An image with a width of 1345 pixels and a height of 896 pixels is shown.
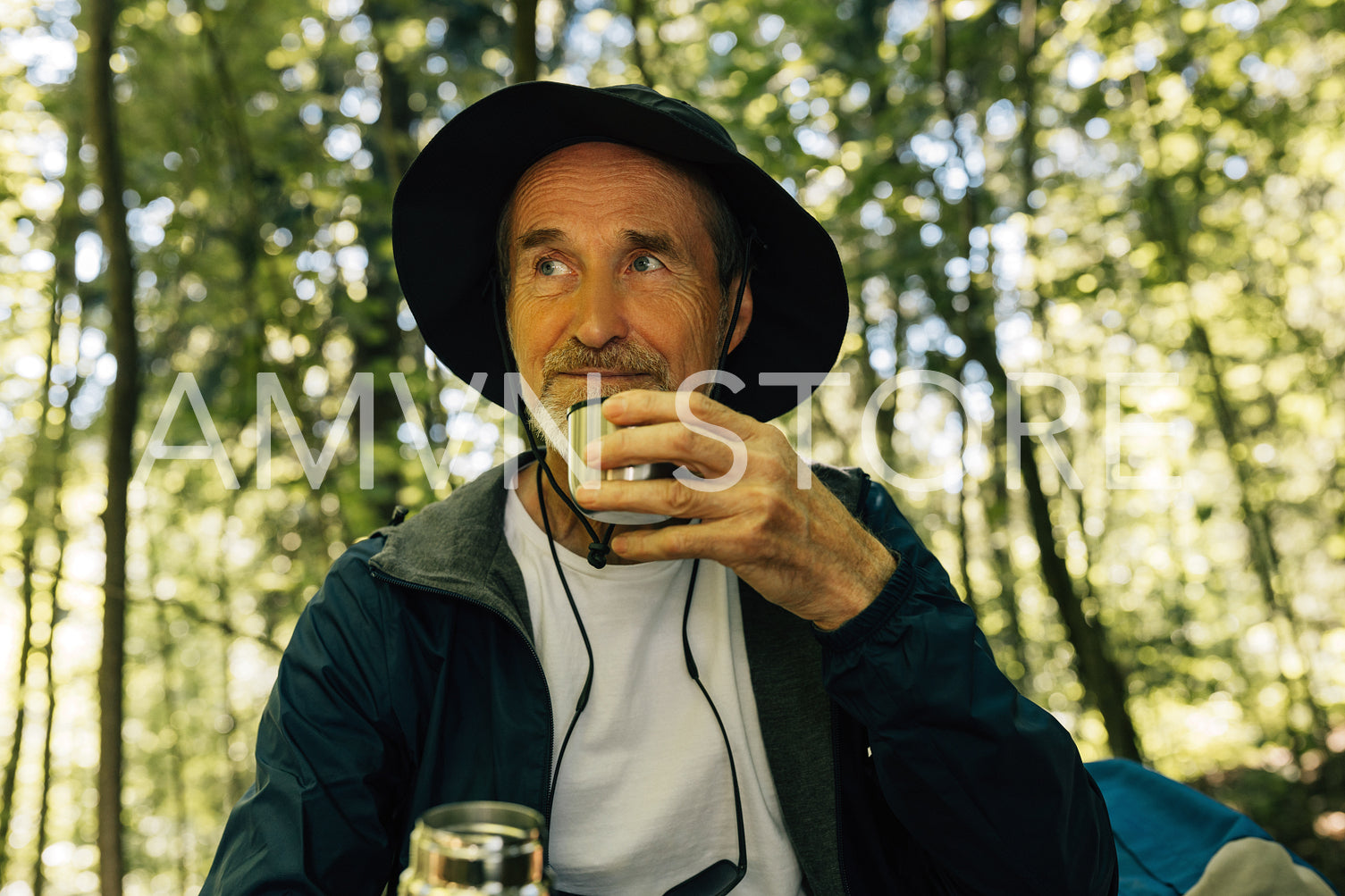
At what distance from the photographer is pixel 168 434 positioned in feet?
26.7

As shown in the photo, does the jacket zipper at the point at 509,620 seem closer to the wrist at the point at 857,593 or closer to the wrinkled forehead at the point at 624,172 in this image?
the wrist at the point at 857,593

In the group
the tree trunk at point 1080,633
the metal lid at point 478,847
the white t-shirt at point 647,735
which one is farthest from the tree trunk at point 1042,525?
the metal lid at point 478,847

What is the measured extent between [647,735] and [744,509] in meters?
0.72

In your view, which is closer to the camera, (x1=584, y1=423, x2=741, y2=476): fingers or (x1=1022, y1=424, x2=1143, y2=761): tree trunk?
(x1=584, y1=423, x2=741, y2=476): fingers

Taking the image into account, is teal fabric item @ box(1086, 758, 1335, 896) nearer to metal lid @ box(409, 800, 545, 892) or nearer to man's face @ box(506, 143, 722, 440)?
man's face @ box(506, 143, 722, 440)

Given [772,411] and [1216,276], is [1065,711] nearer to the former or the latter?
[1216,276]

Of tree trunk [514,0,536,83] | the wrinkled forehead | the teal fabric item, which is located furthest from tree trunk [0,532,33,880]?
the teal fabric item

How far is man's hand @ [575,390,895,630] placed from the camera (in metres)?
1.21

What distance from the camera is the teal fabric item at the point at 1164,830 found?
5.71ft

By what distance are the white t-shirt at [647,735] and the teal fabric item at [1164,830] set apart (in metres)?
0.72

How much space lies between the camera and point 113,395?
3.39 meters

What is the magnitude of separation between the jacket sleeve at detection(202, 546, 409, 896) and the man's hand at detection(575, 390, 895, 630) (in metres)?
0.60

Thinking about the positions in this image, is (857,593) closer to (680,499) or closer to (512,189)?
(680,499)

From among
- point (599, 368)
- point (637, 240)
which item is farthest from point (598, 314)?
point (637, 240)
